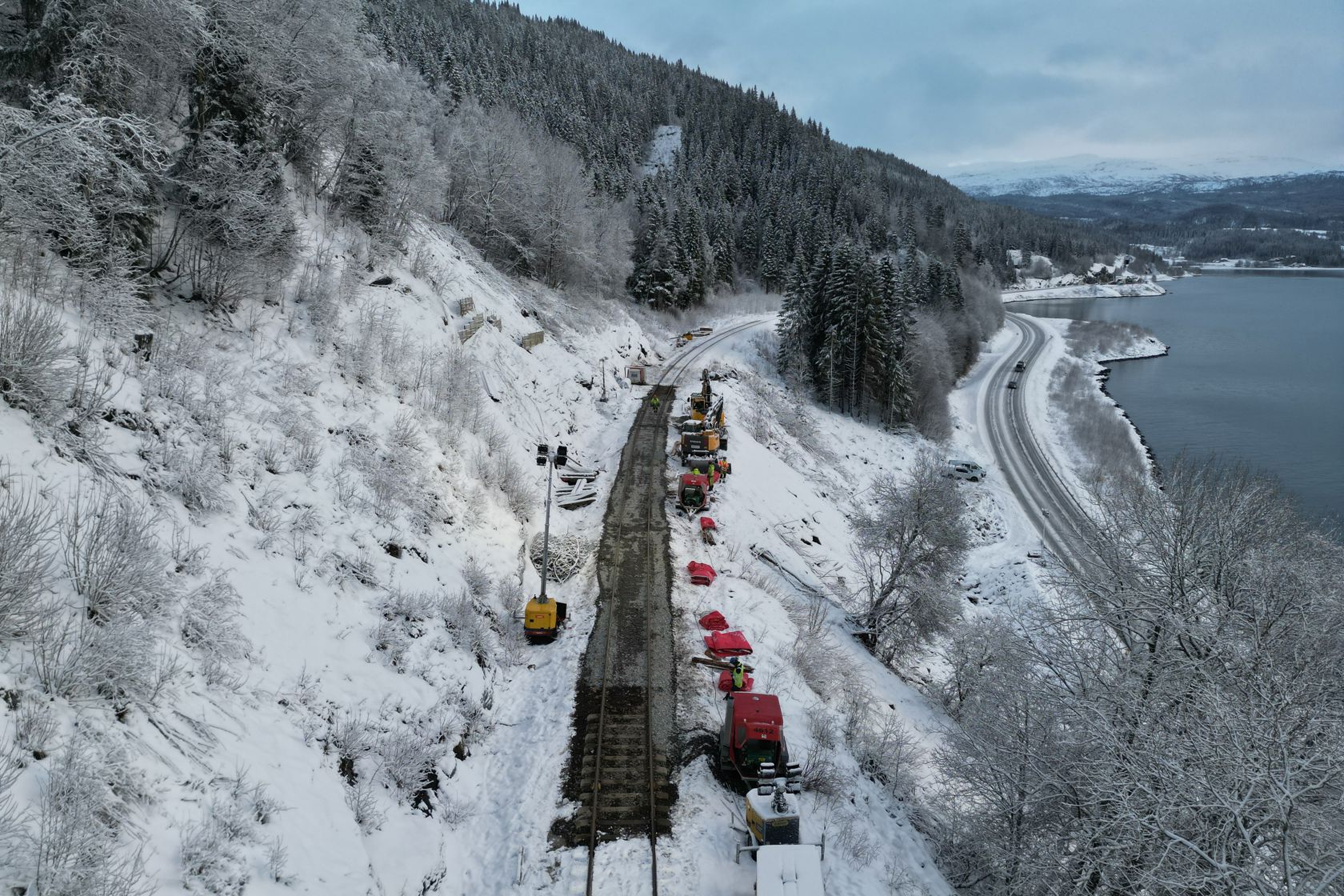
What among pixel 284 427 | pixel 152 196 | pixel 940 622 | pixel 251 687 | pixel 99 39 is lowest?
pixel 940 622

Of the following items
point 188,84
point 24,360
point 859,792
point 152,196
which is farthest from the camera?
point 188,84

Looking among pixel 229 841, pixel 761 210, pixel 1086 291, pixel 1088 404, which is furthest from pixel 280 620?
pixel 1086 291

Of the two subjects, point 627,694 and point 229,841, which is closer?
point 229,841

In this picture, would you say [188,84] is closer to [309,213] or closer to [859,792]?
[309,213]

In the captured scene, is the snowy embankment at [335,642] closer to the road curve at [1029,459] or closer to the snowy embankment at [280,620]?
the snowy embankment at [280,620]

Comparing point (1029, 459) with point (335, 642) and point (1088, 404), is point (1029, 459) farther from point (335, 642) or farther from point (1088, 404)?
point (335, 642)

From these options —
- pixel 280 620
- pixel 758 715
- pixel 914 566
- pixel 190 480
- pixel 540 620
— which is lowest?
pixel 914 566

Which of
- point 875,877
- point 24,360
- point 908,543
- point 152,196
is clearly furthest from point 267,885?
point 908,543

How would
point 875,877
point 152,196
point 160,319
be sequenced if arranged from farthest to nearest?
point 152,196 < point 160,319 < point 875,877

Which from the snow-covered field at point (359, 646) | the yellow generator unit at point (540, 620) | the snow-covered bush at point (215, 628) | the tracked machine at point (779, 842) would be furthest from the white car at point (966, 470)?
the snow-covered bush at point (215, 628)
